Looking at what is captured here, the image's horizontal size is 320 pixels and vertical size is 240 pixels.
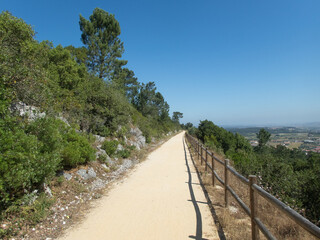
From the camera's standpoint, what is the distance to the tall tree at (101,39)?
17.5 m

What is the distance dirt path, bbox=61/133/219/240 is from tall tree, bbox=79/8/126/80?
1383 centimetres

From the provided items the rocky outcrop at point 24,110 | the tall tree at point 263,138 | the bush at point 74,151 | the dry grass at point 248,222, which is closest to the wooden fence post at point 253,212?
the dry grass at point 248,222

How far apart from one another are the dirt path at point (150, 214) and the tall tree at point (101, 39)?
13832 millimetres

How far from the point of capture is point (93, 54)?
703 inches

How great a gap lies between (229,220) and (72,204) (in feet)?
13.3

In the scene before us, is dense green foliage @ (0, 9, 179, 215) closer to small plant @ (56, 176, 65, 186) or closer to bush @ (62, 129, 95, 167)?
bush @ (62, 129, 95, 167)

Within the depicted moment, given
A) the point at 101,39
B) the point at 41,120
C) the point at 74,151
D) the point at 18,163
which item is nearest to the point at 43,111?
the point at 41,120

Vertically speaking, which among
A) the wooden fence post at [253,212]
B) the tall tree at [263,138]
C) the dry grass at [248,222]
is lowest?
the tall tree at [263,138]

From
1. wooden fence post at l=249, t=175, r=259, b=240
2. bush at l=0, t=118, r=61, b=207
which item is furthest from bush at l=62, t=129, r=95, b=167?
wooden fence post at l=249, t=175, r=259, b=240

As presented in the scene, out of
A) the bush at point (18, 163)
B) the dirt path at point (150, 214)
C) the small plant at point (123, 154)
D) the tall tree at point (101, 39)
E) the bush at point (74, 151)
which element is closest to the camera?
the bush at point (18, 163)

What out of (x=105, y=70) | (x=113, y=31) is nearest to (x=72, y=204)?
(x=105, y=70)

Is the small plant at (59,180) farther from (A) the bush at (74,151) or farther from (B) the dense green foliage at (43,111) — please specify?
(A) the bush at (74,151)

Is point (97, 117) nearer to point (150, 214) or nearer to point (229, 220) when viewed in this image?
point (150, 214)

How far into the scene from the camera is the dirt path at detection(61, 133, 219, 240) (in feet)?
11.9
